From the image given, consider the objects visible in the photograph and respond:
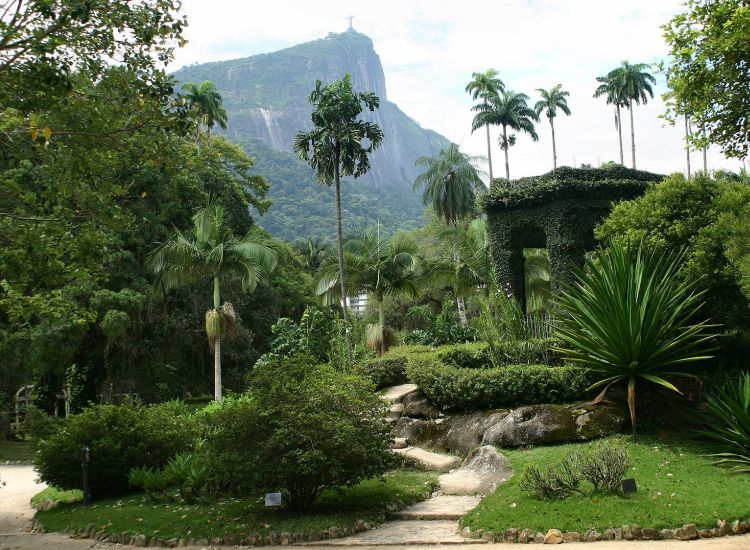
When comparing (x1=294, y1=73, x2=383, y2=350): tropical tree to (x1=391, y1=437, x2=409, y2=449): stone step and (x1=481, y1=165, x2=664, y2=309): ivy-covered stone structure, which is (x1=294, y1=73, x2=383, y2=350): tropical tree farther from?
(x1=391, y1=437, x2=409, y2=449): stone step

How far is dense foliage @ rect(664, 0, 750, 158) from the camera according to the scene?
10.2 m

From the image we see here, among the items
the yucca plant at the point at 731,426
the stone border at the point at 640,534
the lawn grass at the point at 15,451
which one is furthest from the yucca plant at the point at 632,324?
the lawn grass at the point at 15,451

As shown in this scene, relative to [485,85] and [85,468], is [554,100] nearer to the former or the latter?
[485,85]

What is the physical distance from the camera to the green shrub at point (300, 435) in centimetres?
932

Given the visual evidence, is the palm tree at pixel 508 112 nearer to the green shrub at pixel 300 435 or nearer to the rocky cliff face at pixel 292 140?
the rocky cliff face at pixel 292 140

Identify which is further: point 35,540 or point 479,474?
point 479,474

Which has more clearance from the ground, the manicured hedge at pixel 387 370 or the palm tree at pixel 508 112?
the palm tree at pixel 508 112

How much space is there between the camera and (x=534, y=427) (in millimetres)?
11648

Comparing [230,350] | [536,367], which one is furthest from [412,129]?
[536,367]

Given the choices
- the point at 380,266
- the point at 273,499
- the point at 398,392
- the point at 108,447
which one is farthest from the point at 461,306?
the point at 273,499

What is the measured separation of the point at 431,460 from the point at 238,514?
3872 millimetres

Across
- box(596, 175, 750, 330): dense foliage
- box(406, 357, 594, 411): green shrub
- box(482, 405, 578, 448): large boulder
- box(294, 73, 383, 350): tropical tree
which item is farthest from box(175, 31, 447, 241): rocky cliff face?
box(482, 405, 578, 448): large boulder

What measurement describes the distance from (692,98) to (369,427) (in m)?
7.31

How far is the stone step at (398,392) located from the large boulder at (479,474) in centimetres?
390
